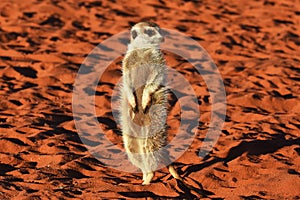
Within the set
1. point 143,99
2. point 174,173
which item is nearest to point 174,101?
point 174,173

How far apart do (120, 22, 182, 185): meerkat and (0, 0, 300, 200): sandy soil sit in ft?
0.91

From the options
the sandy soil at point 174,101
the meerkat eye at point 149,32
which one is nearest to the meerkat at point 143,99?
the meerkat eye at point 149,32

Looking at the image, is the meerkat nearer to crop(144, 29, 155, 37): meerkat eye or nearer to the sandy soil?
crop(144, 29, 155, 37): meerkat eye

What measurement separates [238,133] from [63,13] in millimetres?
5413

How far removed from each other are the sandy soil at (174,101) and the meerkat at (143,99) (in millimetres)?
276

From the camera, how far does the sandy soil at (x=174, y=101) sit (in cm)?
482

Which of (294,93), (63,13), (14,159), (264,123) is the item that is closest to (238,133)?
(264,123)

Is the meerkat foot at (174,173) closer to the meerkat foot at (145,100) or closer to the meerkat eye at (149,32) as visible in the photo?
the meerkat foot at (145,100)

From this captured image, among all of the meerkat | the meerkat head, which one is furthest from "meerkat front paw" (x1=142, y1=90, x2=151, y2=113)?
the meerkat head

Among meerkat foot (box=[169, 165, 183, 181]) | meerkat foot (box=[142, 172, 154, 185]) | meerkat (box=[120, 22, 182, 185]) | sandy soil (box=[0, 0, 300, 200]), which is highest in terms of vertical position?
meerkat (box=[120, 22, 182, 185])

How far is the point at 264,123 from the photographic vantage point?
6316mm

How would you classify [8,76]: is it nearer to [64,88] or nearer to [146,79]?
[64,88]

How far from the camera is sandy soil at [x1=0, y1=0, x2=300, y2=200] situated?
15.8 feet

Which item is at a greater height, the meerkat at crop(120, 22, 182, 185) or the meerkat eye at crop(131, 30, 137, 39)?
the meerkat eye at crop(131, 30, 137, 39)
